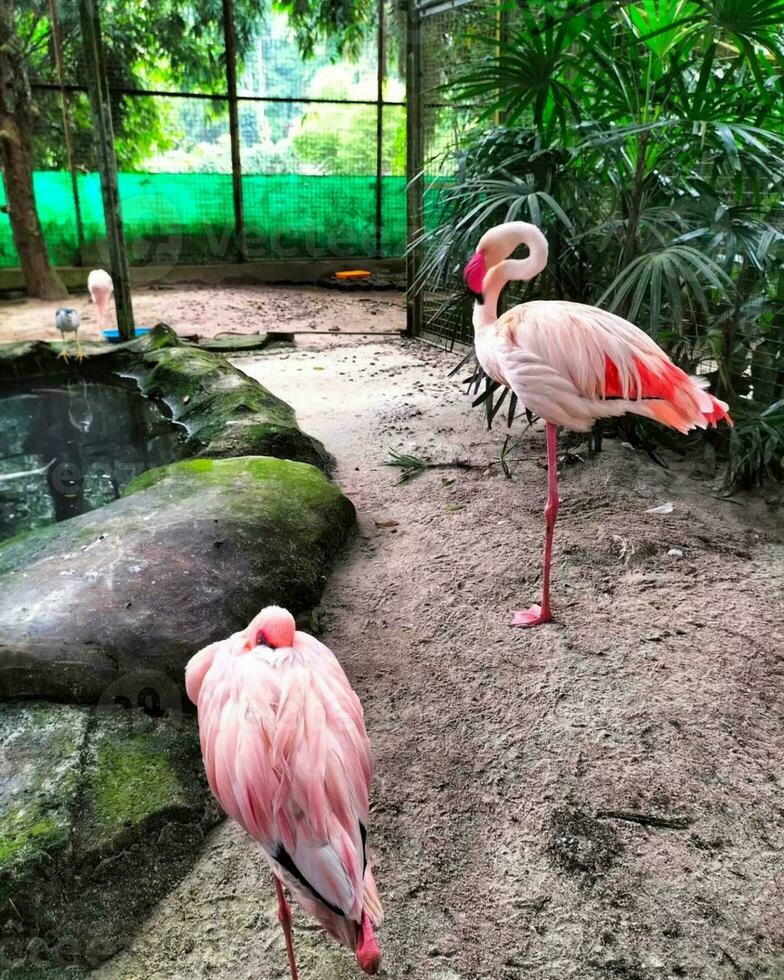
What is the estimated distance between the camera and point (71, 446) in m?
4.04

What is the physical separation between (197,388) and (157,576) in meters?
2.40

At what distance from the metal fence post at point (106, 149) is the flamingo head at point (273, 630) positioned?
5103 millimetres

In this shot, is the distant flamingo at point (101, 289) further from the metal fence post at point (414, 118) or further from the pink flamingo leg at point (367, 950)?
the pink flamingo leg at point (367, 950)

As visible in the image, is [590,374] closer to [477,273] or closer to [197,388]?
[477,273]

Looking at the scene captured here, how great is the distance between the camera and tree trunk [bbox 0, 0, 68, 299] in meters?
7.56

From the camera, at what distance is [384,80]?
9.20 meters

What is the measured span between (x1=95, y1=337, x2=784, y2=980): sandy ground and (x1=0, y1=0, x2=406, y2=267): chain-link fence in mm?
6956

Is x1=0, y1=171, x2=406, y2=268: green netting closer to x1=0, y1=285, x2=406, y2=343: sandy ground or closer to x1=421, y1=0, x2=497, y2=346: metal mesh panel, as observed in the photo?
x1=0, y1=285, x2=406, y2=343: sandy ground

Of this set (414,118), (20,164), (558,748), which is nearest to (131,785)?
(558,748)

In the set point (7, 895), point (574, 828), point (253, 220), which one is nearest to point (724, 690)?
point (574, 828)

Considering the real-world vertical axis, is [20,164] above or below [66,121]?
below

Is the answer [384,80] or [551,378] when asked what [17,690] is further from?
[384,80]

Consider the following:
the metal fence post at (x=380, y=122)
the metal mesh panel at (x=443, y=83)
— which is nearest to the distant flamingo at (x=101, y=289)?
the metal mesh panel at (x=443, y=83)

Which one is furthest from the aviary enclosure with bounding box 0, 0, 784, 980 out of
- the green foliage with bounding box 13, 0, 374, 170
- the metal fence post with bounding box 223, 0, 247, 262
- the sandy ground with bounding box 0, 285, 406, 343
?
the metal fence post with bounding box 223, 0, 247, 262
